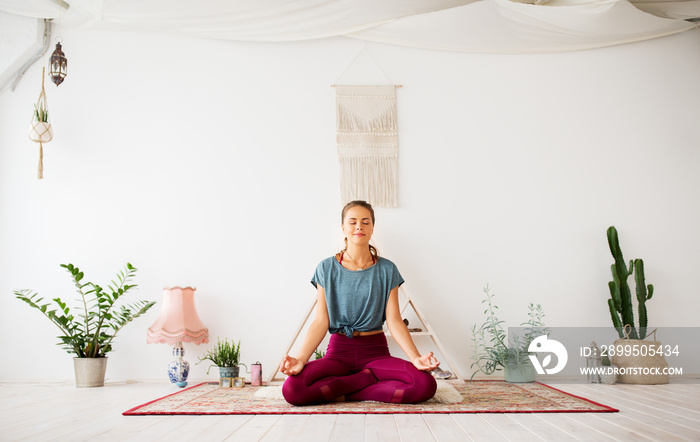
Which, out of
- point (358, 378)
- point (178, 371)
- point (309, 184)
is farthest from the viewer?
point (309, 184)

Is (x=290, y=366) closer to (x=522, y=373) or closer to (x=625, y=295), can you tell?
(x=522, y=373)

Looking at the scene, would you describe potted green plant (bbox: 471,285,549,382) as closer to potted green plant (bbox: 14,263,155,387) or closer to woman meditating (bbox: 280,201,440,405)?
woman meditating (bbox: 280,201,440,405)

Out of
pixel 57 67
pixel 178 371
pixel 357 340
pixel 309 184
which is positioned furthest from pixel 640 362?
pixel 57 67

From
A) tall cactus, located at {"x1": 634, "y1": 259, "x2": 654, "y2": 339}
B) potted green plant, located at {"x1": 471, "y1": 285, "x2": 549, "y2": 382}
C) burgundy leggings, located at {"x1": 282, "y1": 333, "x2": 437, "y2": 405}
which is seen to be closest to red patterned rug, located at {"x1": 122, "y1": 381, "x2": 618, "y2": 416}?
burgundy leggings, located at {"x1": 282, "y1": 333, "x2": 437, "y2": 405}

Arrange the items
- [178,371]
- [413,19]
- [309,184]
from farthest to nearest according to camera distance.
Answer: [309,184] < [413,19] < [178,371]

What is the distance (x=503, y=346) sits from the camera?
408 cm

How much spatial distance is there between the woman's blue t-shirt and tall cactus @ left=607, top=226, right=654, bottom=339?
1.86 meters

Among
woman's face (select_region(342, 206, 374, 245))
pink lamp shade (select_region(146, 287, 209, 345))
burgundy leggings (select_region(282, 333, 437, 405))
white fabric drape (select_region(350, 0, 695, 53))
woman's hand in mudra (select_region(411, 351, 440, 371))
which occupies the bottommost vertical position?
burgundy leggings (select_region(282, 333, 437, 405))

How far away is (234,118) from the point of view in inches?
176

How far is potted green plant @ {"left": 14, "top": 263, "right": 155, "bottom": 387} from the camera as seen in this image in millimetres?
3814

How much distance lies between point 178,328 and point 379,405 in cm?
167

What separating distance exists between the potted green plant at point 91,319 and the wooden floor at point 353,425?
2.68 ft

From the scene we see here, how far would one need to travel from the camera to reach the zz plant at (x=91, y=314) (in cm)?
385

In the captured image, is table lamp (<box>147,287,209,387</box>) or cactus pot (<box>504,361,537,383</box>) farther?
cactus pot (<box>504,361,537,383</box>)
